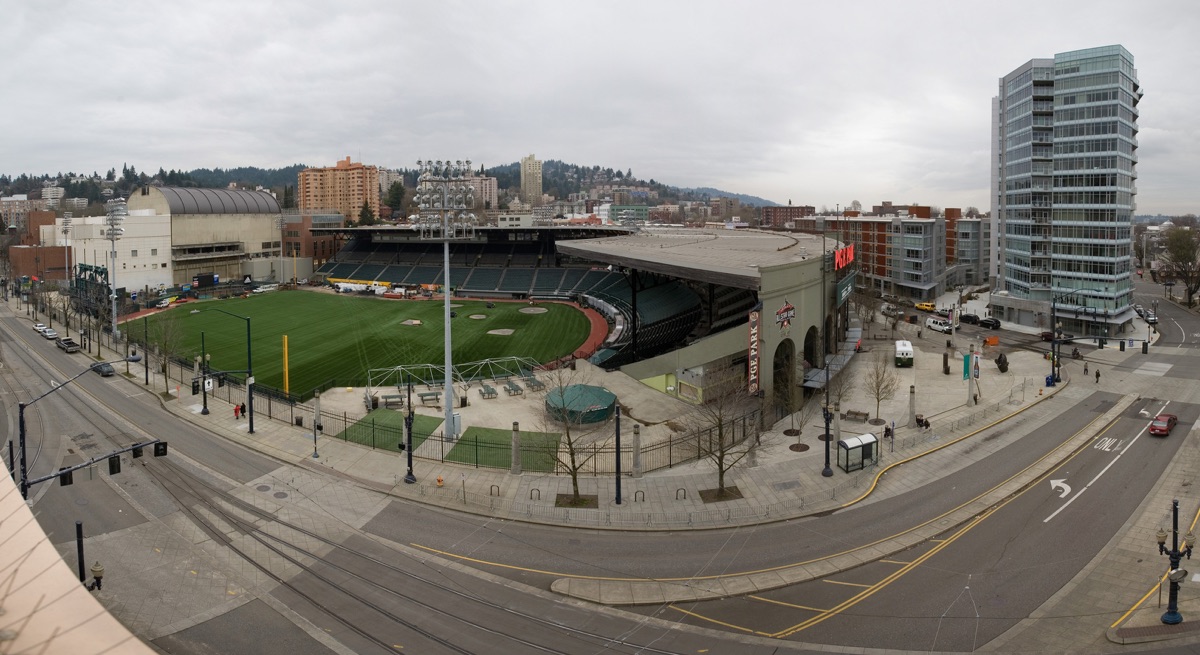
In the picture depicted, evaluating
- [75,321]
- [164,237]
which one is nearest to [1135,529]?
[75,321]

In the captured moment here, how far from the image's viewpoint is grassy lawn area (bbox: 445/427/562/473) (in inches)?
1271

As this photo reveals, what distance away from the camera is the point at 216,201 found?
380ft

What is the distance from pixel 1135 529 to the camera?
26.0 metres

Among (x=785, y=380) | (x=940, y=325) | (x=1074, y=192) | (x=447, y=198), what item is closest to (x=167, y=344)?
(x=447, y=198)

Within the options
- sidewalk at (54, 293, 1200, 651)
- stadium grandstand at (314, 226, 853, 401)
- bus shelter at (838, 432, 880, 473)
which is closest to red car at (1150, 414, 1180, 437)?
sidewalk at (54, 293, 1200, 651)

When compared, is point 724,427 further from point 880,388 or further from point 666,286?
point 666,286

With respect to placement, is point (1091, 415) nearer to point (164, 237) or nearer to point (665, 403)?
point (665, 403)

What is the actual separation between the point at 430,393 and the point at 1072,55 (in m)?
70.6

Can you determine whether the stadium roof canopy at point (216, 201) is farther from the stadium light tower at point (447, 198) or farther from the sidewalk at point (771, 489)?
the stadium light tower at point (447, 198)

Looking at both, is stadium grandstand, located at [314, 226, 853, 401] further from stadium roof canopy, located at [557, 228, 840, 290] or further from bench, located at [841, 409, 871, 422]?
bench, located at [841, 409, 871, 422]

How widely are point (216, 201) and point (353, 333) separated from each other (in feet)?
209

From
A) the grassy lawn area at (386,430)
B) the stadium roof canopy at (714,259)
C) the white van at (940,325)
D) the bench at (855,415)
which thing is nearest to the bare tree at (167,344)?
the grassy lawn area at (386,430)

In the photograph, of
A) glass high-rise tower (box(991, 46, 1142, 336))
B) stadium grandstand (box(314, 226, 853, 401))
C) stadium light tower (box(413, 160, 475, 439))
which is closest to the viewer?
stadium light tower (box(413, 160, 475, 439))

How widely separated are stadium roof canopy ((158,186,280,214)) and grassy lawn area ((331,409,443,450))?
89.0m
